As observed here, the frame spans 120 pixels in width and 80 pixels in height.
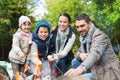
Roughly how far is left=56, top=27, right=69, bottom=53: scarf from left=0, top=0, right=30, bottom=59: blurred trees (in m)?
26.2

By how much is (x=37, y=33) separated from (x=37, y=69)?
64 cm

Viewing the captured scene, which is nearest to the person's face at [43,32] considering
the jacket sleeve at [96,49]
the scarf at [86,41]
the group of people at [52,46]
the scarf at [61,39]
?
the group of people at [52,46]

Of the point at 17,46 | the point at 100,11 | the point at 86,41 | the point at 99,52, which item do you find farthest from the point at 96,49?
the point at 100,11

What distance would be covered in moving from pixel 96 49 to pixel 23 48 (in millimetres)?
1795

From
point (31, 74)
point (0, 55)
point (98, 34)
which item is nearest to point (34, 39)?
point (31, 74)

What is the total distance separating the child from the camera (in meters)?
6.26

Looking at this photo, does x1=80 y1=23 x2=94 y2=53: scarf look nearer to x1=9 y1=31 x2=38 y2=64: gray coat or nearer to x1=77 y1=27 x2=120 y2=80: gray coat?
x1=77 y1=27 x2=120 y2=80: gray coat

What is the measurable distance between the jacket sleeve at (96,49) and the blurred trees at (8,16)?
1099 inches

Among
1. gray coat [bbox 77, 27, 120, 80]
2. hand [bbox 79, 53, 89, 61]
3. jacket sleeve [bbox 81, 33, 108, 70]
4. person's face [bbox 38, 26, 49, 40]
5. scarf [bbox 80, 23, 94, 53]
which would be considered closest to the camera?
jacket sleeve [bbox 81, 33, 108, 70]

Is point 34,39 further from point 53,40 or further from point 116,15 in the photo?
point 116,15

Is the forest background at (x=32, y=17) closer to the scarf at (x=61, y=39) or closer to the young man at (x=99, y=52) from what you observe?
the scarf at (x=61, y=39)

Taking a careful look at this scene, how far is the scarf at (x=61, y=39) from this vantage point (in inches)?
260

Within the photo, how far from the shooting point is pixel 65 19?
656 cm

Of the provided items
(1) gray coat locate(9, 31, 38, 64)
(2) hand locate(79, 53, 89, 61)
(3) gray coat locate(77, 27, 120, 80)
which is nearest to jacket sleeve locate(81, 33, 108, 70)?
(3) gray coat locate(77, 27, 120, 80)
